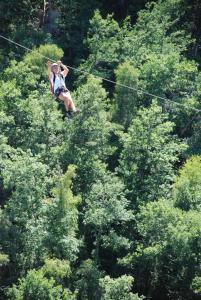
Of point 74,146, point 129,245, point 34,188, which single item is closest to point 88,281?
point 129,245

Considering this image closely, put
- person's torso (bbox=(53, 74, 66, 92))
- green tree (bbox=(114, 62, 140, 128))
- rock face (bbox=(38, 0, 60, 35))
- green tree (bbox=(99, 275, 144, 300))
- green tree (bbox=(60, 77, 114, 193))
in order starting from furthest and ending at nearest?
rock face (bbox=(38, 0, 60, 35)) < green tree (bbox=(114, 62, 140, 128)) < green tree (bbox=(60, 77, 114, 193)) < green tree (bbox=(99, 275, 144, 300)) < person's torso (bbox=(53, 74, 66, 92))

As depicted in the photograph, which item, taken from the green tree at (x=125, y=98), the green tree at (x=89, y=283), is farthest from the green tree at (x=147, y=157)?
the green tree at (x=89, y=283)

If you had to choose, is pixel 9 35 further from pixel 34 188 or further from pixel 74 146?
pixel 34 188

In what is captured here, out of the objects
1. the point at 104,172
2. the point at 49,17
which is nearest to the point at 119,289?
the point at 104,172

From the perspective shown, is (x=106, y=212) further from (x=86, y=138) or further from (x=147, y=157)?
(x=86, y=138)

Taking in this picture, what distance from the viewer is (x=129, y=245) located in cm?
3312

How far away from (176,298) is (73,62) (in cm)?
1885

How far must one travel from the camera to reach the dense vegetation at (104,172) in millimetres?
31281

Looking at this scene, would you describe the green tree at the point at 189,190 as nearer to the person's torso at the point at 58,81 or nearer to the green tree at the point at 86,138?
the green tree at the point at 86,138

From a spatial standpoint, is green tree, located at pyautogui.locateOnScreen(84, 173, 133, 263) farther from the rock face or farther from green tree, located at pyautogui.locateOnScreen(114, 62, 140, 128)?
the rock face

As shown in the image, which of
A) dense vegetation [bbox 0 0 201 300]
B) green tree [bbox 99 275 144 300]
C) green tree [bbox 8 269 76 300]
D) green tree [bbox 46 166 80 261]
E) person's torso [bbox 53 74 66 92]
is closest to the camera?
person's torso [bbox 53 74 66 92]

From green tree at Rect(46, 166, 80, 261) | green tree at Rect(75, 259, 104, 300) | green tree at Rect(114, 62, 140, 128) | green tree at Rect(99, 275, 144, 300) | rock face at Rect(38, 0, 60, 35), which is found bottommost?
green tree at Rect(75, 259, 104, 300)

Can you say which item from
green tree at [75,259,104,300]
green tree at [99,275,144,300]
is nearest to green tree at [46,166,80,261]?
green tree at [75,259,104,300]

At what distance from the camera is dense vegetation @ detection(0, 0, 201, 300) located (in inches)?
1232
